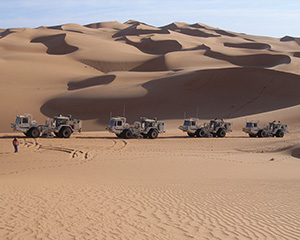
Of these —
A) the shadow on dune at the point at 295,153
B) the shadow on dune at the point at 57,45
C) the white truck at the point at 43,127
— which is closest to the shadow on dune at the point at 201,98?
the white truck at the point at 43,127

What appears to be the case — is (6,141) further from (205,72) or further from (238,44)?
(238,44)

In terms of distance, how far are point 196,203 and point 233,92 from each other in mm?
36412

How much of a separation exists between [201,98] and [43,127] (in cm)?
2102

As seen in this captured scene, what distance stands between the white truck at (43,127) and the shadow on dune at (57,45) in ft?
178

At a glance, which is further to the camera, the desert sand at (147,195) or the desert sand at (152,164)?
the desert sand at (152,164)

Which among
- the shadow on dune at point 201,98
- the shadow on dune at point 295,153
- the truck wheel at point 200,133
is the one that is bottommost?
the shadow on dune at point 295,153

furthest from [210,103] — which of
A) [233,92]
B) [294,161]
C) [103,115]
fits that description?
[294,161]

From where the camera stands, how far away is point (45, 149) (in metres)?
20.0

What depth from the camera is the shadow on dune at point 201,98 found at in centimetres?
3959

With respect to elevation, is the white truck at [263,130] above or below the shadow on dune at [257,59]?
below

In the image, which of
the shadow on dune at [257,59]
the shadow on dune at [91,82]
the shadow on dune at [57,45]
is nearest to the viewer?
the shadow on dune at [91,82]

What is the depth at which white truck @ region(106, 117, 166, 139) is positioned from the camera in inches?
1032

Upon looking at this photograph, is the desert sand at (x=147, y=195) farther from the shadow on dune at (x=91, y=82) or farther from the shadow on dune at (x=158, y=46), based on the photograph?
the shadow on dune at (x=158, y=46)

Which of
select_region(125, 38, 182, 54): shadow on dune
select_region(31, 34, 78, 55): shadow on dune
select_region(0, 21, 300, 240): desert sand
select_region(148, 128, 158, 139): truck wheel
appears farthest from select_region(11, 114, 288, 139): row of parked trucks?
select_region(125, 38, 182, 54): shadow on dune
